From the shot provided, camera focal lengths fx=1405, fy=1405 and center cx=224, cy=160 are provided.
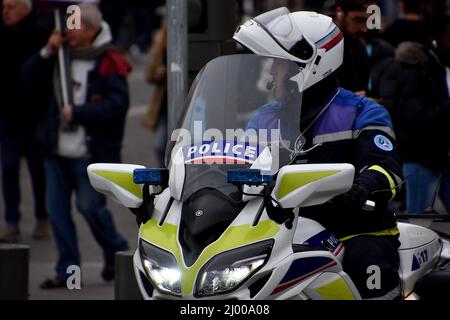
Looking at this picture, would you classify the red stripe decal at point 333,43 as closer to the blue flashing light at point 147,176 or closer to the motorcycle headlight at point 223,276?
the blue flashing light at point 147,176

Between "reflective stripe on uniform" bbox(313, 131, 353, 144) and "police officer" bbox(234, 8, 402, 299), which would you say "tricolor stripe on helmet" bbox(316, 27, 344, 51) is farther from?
"reflective stripe on uniform" bbox(313, 131, 353, 144)

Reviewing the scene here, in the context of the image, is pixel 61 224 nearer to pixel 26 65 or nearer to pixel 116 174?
pixel 26 65

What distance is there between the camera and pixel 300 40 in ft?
18.4

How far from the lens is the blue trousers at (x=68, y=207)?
9.58 meters

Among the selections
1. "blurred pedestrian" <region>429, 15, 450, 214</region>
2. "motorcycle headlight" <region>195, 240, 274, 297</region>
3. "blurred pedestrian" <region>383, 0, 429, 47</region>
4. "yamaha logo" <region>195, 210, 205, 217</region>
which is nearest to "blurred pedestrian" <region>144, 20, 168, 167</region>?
"blurred pedestrian" <region>383, 0, 429, 47</region>

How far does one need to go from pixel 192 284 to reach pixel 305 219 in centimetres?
57

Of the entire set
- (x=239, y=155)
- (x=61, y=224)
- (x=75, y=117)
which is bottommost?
(x=61, y=224)

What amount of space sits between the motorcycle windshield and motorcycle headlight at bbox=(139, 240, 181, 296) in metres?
0.33

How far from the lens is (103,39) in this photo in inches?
379

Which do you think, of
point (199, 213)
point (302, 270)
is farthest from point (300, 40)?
point (302, 270)

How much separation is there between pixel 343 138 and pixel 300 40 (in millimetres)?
457

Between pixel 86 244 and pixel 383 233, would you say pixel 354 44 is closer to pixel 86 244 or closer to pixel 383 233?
pixel 383 233

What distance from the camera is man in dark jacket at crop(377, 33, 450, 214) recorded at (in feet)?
31.2
